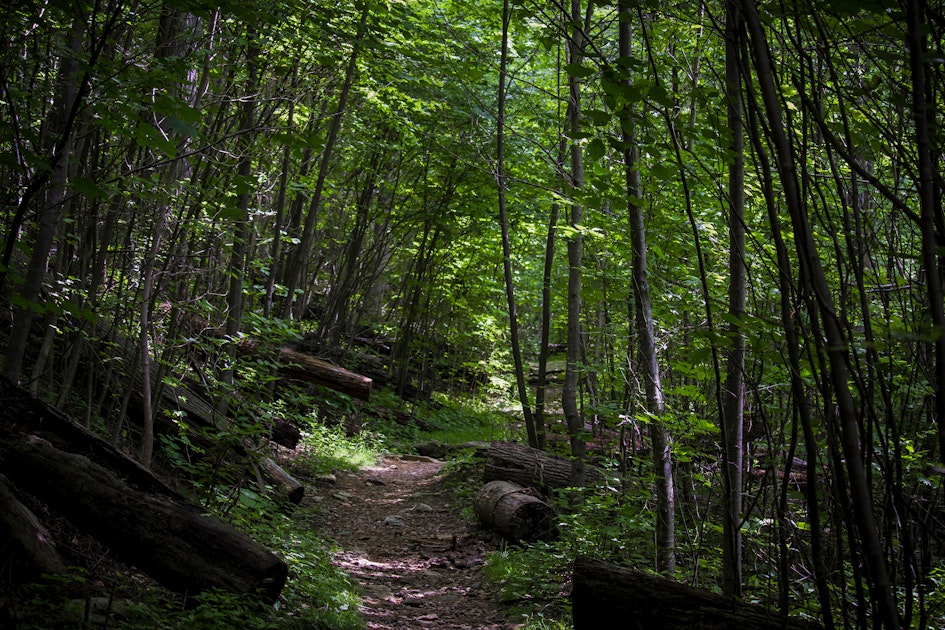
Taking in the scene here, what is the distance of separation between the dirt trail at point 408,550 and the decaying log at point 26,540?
1.98m

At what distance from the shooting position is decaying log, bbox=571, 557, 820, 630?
8.02ft

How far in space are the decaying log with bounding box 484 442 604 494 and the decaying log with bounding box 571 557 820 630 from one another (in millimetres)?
4399

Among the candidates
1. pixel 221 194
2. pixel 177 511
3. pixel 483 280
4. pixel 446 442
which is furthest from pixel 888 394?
pixel 483 280

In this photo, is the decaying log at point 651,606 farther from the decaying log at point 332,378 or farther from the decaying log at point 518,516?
the decaying log at point 332,378

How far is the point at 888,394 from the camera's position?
194 cm

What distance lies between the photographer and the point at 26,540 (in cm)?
295

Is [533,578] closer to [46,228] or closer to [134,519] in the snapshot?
[134,519]

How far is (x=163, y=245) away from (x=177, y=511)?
3.47 meters

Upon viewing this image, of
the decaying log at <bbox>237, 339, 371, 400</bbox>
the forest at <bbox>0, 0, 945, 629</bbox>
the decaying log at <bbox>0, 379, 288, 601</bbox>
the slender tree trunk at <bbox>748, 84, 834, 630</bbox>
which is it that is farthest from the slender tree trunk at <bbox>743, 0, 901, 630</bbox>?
the decaying log at <bbox>237, 339, 371, 400</bbox>

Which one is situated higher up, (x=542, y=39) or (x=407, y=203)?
(x=407, y=203)

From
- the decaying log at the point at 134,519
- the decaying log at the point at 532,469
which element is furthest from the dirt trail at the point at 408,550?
the decaying log at the point at 134,519

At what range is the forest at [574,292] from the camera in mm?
1985

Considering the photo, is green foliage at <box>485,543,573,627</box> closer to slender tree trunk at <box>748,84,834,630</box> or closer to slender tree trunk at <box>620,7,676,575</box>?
A: slender tree trunk at <box>620,7,676,575</box>

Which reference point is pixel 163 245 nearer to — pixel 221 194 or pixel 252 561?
pixel 221 194
